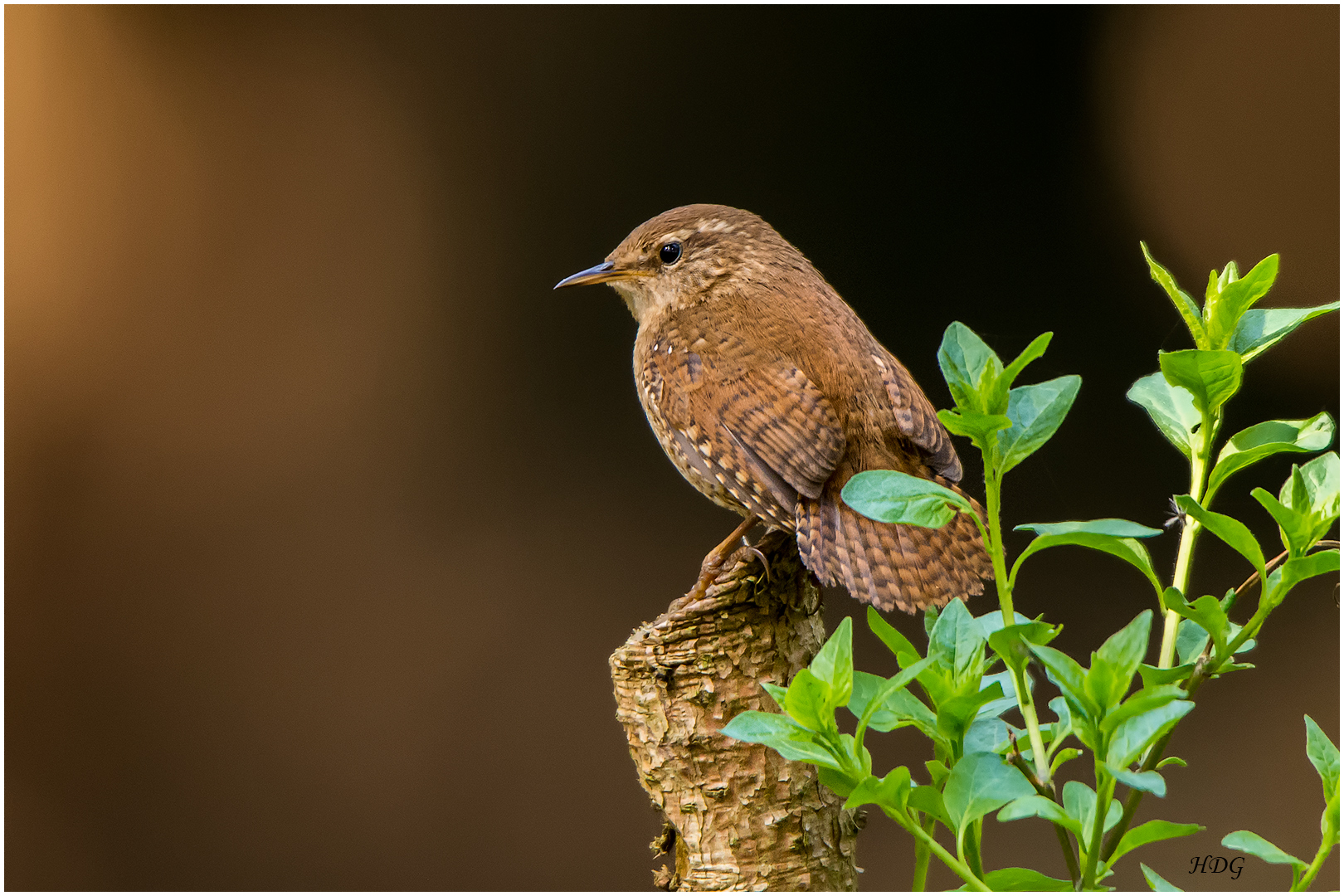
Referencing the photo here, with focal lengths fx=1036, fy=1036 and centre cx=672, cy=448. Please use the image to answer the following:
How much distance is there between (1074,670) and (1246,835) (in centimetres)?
22

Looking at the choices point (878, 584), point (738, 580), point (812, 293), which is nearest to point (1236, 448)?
point (878, 584)

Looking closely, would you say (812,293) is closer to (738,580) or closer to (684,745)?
(738,580)

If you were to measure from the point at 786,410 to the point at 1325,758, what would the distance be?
83 centimetres

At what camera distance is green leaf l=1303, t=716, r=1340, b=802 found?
2.59 feet

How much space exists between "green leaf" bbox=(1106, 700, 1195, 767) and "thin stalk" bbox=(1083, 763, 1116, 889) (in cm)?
1

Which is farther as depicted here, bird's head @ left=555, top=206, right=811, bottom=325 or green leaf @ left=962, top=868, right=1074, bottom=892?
bird's head @ left=555, top=206, right=811, bottom=325

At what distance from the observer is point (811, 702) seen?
730mm

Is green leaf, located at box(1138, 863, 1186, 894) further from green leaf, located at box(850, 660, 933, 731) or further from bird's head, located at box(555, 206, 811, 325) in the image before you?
bird's head, located at box(555, 206, 811, 325)

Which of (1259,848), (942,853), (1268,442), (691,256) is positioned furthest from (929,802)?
(691,256)

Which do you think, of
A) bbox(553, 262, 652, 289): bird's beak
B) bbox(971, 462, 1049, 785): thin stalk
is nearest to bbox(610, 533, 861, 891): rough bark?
bbox(971, 462, 1049, 785): thin stalk

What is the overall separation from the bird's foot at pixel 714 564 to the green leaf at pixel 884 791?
715mm

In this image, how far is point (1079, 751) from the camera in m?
0.79

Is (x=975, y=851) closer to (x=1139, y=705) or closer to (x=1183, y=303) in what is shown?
(x=1139, y=705)

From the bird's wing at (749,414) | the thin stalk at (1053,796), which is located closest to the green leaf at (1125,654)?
the thin stalk at (1053,796)
